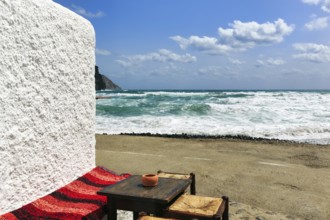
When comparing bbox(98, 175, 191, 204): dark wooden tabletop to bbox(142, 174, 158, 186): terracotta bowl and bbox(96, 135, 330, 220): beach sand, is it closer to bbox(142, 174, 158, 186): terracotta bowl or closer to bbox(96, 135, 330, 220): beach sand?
bbox(142, 174, 158, 186): terracotta bowl

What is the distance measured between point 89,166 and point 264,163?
5.13 meters

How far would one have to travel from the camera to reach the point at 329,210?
199 inches

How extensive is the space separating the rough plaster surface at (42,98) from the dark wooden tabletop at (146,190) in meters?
0.79

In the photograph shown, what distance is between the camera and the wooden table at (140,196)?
117 inches

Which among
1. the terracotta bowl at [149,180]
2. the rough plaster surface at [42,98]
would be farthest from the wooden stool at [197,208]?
the rough plaster surface at [42,98]

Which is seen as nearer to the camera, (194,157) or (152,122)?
(194,157)

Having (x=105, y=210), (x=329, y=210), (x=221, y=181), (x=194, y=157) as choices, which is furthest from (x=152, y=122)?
(x=105, y=210)

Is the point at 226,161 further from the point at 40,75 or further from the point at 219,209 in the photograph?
the point at 40,75

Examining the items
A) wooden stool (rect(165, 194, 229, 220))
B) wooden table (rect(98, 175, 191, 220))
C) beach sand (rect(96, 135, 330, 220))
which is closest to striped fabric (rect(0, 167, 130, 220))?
wooden table (rect(98, 175, 191, 220))

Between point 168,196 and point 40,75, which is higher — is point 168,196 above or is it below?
below

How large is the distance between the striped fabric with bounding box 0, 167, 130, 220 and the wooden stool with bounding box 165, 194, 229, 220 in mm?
825

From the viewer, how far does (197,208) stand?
302cm

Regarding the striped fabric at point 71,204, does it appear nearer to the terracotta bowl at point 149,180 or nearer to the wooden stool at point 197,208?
the terracotta bowl at point 149,180

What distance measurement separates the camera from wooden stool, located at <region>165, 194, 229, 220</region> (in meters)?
2.86
